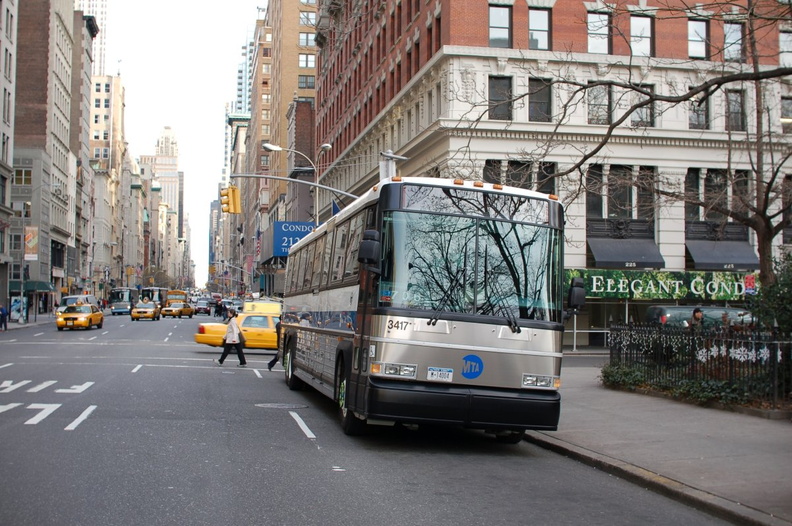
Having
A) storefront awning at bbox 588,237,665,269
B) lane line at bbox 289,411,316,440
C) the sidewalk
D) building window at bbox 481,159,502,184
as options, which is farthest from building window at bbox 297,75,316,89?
lane line at bbox 289,411,316,440

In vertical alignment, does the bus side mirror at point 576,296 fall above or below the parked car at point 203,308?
above

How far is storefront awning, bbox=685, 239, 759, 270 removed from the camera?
3862cm

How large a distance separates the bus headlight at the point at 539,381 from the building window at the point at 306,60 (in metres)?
102

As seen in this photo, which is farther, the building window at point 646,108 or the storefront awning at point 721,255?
the storefront awning at point 721,255

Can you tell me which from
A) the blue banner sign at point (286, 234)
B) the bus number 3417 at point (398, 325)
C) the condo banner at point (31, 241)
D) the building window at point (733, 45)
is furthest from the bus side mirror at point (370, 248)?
the condo banner at point (31, 241)

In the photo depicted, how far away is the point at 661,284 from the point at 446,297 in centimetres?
2923

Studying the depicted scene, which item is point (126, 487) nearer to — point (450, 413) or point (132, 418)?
point (450, 413)

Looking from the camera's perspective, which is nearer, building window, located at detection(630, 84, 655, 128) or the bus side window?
building window, located at detection(630, 84, 655, 128)

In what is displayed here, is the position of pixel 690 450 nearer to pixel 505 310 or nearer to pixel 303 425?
pixel 505 310

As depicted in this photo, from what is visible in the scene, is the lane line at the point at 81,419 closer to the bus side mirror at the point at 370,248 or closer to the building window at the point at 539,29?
the bus side mirror at the point at 370,248

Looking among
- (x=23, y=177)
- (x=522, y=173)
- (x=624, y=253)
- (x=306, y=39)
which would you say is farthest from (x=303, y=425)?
(x=306, y=39)

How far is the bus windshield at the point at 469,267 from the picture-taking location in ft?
34.9

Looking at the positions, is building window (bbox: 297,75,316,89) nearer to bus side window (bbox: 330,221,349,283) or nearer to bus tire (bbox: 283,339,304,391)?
bus tire (bbox: 283,339,304,391)

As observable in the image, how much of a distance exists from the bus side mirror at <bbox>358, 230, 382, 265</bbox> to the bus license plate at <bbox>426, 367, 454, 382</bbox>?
1.53 meters
